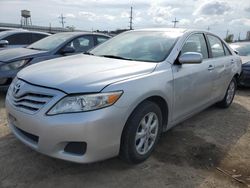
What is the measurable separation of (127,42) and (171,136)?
1.52 m

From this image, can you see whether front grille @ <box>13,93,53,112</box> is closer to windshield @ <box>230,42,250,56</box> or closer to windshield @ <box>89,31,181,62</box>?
windshield @ <box>89,31,181,62</box>

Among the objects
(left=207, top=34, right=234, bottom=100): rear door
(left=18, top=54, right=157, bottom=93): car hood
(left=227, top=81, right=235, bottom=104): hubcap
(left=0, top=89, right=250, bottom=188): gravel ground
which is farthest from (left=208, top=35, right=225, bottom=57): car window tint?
(left=18, top=54, right=157, bottom=93): car hood

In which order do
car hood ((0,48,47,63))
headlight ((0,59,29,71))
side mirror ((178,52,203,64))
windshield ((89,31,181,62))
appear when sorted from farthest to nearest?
car hood ((0,48,47,63)), headlight ((0,59,29,71)), windshield ((89,31,181,62)), side mirror ((178,52,203,64))

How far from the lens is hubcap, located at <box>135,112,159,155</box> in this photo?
3.26 meters

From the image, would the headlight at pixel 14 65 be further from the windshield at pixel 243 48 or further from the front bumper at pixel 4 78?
the windshield at pixel 243 48

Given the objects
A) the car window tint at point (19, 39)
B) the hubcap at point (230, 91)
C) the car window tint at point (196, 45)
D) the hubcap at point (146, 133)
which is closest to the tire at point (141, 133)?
the hubcap at point (146, 133)

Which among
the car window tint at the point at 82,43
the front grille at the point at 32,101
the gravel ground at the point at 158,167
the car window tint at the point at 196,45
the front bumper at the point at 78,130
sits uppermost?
the car window tint at the point at 196,45

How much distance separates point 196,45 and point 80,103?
2409 mm

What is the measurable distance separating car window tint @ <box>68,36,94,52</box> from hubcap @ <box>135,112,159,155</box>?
157 inches

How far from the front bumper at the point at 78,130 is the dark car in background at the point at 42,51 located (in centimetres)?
321

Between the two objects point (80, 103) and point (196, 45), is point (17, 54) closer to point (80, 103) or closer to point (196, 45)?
point (196, 45)

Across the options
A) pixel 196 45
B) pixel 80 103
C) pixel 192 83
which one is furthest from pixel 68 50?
pixel 80 103

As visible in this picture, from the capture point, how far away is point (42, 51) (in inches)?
254

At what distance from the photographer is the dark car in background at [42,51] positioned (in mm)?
5852
